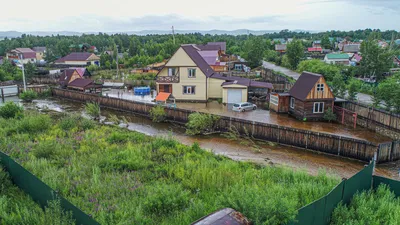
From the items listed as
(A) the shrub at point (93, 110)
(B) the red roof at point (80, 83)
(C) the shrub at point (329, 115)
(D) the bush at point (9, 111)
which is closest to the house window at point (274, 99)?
(C) the shrub at point (329, 115)

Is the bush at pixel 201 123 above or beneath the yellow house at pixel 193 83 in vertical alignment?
beneath

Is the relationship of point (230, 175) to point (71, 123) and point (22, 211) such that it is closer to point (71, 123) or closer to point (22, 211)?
point (22, 211)

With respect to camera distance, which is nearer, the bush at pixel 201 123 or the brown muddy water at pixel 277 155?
the brown muddy water at pixel 277 155

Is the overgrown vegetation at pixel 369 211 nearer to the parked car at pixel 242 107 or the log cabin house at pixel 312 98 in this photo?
the log cabin house at pixel 312 98

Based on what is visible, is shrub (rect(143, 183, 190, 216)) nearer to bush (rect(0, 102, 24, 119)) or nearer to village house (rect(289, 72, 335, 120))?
village house (rect(289, 72, 335, 120))

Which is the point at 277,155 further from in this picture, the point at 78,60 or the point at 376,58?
the point at 78,60

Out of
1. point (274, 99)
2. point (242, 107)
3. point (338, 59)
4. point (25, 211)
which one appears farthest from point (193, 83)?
point (338, 59)
